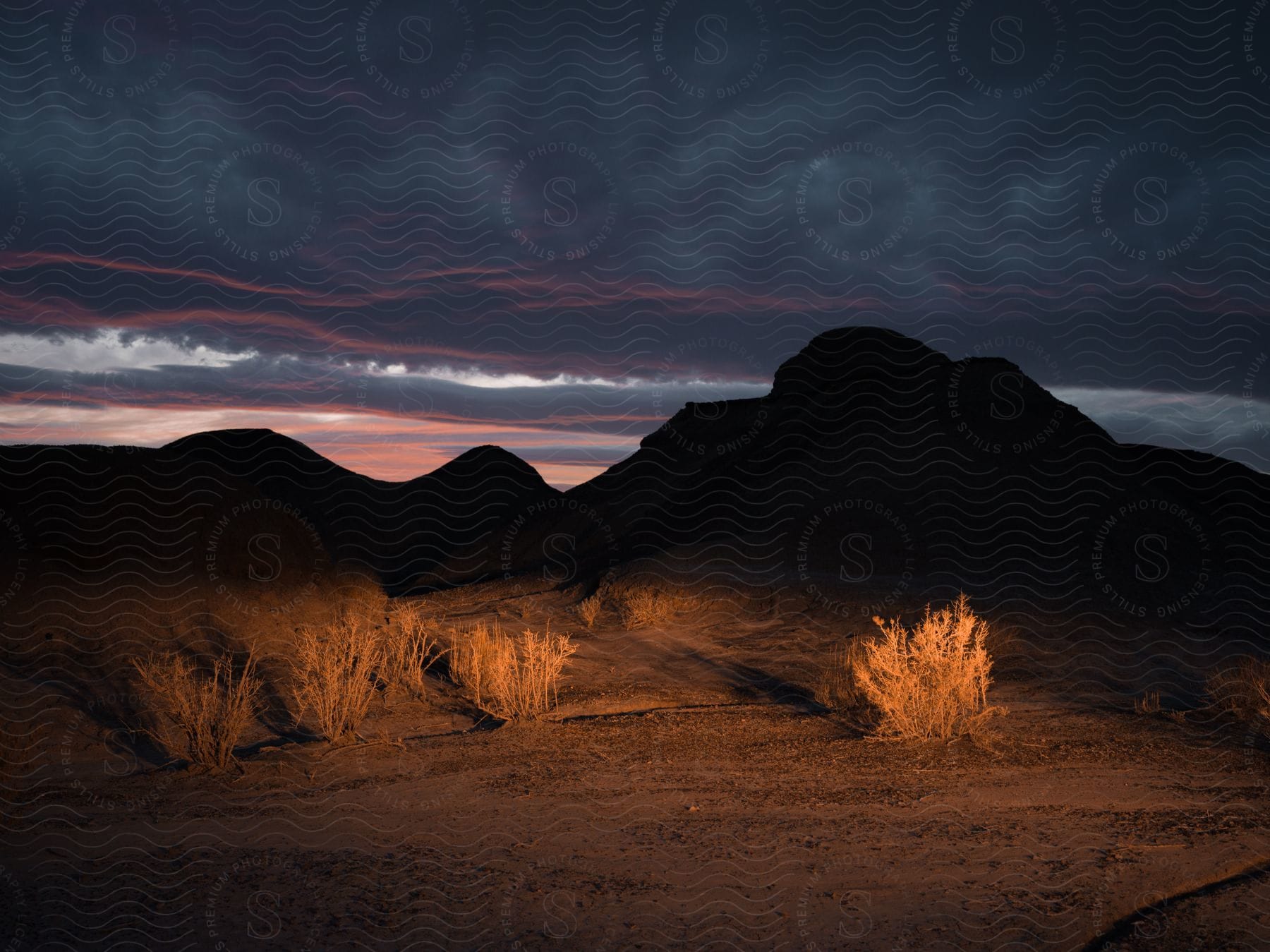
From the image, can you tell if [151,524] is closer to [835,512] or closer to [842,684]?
[842,684]

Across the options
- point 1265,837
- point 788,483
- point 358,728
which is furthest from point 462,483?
point 1265,837

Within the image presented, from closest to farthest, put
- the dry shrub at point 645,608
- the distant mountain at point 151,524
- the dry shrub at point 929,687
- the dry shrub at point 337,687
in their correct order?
1. the dry shrub at point 929,687
2. the dry shrub at point 337,687
3. the distant mountain at point 151,524
4. the dry shrub at point 645,608

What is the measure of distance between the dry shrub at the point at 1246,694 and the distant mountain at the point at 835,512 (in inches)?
267

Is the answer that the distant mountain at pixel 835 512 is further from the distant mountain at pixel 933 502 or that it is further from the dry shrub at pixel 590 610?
the dry shrub at pixel 590 610

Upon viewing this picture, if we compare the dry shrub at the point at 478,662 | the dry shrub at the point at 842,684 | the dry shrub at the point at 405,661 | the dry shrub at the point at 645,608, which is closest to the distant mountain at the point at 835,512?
the dry shrub at the point at 645,608

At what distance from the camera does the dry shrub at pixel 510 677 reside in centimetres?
1014

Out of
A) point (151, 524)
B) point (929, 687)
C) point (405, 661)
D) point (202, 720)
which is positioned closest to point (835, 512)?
point (405, 661)

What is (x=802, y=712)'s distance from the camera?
34.2ft

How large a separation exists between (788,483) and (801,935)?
22.3 metres

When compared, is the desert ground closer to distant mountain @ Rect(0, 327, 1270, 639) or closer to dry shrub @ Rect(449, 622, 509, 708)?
dry shrub @ Rect(449, 622, 509, 708)

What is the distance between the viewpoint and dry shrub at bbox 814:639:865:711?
34.8ft

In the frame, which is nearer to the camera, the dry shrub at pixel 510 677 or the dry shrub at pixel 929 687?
the dry shrub at pixel 929 687

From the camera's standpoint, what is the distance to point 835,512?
24203 mm

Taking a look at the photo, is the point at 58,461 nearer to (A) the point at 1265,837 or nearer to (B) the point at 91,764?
(B) the point at 91,764
